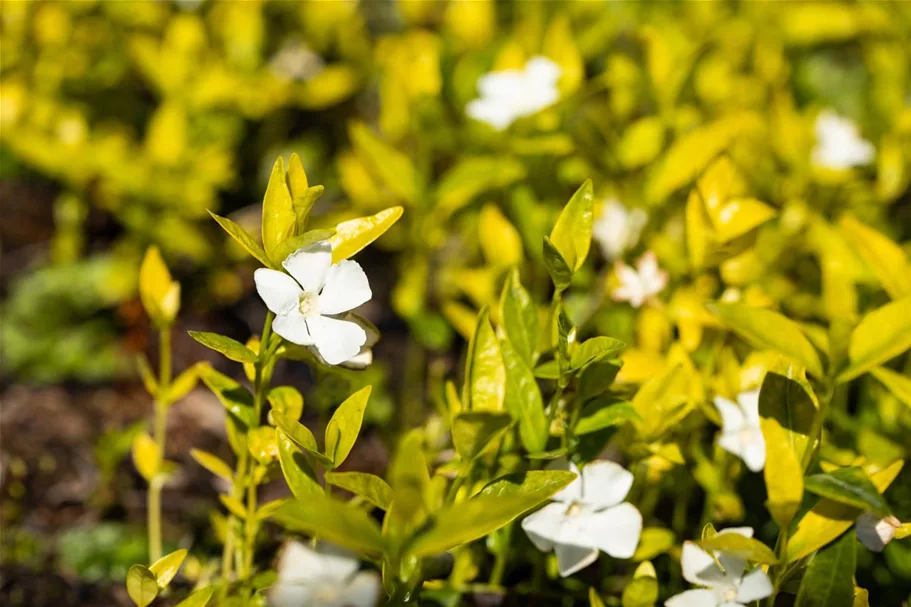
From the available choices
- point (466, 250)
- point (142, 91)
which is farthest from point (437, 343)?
point (142, 91)

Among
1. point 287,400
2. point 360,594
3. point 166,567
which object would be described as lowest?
point 360,594

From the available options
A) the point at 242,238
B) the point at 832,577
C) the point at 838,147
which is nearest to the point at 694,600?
the point at 832,577

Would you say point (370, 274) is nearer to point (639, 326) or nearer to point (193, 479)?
point (193, 479)

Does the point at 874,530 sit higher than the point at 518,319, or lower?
lower

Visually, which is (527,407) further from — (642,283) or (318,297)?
(642,283)

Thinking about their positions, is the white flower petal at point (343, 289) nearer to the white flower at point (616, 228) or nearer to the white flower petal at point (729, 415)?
the white flower petal at point (729, 415)

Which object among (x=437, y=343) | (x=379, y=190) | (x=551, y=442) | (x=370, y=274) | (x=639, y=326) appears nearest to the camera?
(x=551, y=442)

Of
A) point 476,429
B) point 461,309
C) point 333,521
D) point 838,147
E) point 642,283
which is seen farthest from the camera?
point 838,147
